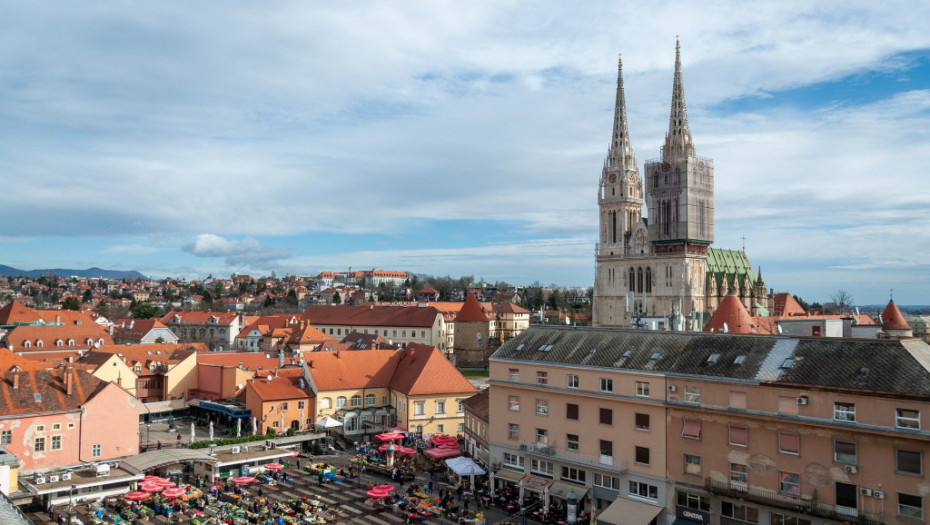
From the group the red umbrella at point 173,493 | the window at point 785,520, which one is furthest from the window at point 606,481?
the red umbrella at point 173,493

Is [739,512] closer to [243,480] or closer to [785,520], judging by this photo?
[785,520]

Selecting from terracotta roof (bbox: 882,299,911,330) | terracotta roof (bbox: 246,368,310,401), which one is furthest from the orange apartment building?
terracotta roof (bbox: 882,299,911,330)

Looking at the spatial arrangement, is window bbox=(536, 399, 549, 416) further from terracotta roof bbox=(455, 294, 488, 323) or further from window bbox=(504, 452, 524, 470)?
terracotta roof bbox=(455, 294, 488, 323)

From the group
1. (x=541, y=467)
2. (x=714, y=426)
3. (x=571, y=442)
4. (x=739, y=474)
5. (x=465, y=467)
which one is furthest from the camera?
A: (x=465, y=467)

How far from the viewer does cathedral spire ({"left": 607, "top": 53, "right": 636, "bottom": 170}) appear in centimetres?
11588

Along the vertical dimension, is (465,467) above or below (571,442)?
below

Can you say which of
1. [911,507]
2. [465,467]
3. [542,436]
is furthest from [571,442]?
[911,507]

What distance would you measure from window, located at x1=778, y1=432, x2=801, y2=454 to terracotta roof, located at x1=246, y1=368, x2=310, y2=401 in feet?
111

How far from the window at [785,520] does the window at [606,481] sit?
7074 mm

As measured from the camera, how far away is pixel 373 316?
109812 mm

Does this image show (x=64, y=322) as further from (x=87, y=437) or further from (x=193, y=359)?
(x=87, y=437)

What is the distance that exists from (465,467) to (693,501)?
13.0 m

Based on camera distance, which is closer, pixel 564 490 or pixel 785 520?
pixel 785 520

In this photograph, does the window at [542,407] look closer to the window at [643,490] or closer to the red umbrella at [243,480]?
the window at [643,490]
